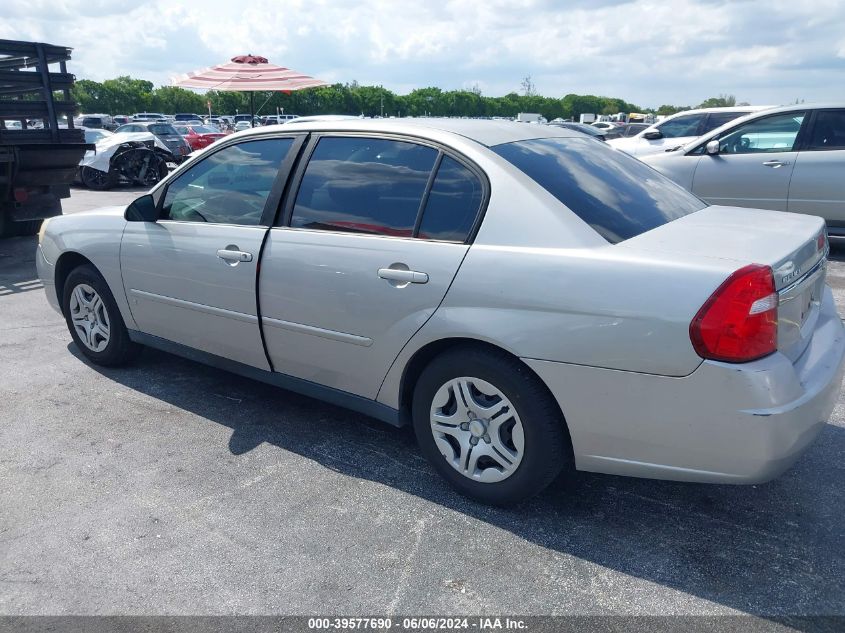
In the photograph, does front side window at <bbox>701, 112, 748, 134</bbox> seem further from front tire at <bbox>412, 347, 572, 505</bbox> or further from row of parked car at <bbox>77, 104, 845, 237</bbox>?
front tire at <bbox>412, 347, 572, 505</bbox>

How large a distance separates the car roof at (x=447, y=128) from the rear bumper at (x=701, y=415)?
46.3 inches

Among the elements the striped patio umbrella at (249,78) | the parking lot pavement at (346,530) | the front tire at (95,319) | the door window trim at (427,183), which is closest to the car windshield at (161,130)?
the striped patio umbrella at (249,78)

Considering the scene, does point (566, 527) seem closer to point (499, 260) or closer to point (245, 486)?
point (499, 260)

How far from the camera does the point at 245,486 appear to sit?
326 centimetres

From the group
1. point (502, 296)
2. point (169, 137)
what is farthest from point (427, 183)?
point (169, 137)

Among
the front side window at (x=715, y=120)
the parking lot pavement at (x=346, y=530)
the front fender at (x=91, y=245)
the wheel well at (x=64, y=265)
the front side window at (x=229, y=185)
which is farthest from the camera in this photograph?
the front side window at (x=715, y=120)

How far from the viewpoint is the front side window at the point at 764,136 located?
26.2 ft

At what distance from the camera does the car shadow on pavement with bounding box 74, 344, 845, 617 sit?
8.36 feet

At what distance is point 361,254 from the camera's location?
317 centimetres

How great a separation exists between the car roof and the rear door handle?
27.5 inches

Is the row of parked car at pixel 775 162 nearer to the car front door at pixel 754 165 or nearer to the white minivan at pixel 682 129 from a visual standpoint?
the car front door at pixel 754 165

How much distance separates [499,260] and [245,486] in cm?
158

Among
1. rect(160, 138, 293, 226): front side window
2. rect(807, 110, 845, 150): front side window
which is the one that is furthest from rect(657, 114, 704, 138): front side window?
rect(160, 138, 293, 226): front side window

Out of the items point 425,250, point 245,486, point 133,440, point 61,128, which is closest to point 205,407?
point 133,440
